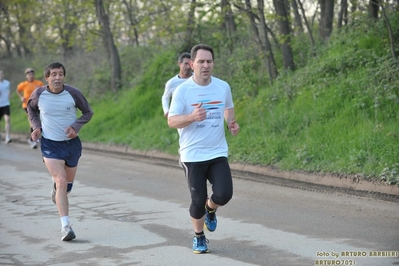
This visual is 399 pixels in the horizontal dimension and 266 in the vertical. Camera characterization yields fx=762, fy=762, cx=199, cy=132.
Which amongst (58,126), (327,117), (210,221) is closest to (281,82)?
(327,117)

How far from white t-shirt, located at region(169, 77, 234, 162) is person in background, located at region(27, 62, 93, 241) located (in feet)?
6.26

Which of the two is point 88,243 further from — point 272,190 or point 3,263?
point 272,190

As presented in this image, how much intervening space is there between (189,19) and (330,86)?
744 centimetres

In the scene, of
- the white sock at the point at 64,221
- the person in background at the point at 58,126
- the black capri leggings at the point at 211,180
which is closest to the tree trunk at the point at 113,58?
the person in background at the point at 58,126

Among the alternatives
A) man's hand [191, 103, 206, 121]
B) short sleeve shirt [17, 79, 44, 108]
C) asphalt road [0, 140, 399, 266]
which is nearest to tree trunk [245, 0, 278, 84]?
asphalt road [0, 140, 399, 266]

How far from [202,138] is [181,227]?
6.27 feet

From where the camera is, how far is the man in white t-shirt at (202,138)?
24.3 ft

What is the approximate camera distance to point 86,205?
35.9 ft

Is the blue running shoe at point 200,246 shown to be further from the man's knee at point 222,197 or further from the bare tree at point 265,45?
the bare tree at point 265,45

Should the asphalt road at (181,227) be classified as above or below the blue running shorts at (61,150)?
below

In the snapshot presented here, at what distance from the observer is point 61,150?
350 inches

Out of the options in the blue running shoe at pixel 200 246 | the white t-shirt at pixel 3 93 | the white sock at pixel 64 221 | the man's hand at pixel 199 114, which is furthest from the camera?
the white t-shirt at pixel 3 93

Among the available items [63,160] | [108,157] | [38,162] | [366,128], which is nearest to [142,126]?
[108,157]

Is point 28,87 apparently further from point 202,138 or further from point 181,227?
point 202,138
